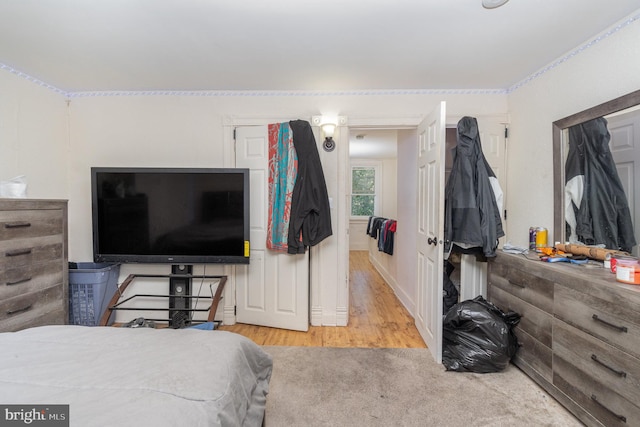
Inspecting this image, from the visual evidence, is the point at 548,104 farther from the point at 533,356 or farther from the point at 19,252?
the point at 19,252

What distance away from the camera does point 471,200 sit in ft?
7.25

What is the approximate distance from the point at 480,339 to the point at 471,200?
103 cm

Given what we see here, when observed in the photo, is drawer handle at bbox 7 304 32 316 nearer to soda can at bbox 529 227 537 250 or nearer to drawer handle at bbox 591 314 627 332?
drawer handle at bbox 591 314 627 332

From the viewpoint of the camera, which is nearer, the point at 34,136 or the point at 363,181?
the point at 34,136

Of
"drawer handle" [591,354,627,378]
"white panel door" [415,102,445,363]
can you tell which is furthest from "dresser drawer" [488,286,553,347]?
"white panel door" [415,102,445,363]

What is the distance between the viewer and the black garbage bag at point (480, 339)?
193 cm

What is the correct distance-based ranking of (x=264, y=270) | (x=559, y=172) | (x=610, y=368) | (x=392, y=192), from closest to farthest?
1. (x=610, y=368)
2. (x=559, y=172)
3. (x=264, y=270)
4. (x=392, y=192)

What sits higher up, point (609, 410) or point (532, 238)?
point (532, 238)

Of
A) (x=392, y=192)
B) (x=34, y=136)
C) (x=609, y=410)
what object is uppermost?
(x=34, y=136)

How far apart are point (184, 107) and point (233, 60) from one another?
2.95ft

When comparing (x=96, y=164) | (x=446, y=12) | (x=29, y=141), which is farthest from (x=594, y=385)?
(x=29, y=141)

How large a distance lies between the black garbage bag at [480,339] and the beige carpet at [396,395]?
0.08 meters

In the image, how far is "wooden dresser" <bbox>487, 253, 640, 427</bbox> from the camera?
1.32 m

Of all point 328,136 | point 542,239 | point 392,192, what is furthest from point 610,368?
point 392,192
